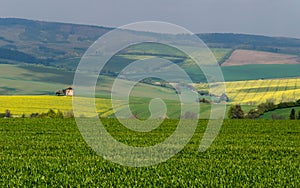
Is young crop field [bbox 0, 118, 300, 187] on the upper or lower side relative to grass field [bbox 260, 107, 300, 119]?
upper

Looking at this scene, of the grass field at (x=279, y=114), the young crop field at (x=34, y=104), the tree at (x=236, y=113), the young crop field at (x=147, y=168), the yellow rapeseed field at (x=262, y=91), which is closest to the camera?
the young crop field at (x=147, y=168)

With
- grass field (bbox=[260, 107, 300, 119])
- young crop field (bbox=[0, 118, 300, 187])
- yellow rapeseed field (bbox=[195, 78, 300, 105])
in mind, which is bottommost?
yellow rapeseed field (bbox=[195, 78, 300, 105])

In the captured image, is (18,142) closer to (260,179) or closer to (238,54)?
(260,179)

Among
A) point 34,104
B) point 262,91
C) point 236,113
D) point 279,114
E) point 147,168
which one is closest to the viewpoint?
point 147,168

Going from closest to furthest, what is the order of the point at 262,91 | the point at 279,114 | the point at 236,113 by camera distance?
the point at 279,114 → the point at 236,113 → the point at 262,91

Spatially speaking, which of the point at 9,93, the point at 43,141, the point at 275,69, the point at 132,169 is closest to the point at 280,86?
the point at 275,69

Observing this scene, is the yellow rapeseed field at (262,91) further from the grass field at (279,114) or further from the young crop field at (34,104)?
the young crop field at (34,104)

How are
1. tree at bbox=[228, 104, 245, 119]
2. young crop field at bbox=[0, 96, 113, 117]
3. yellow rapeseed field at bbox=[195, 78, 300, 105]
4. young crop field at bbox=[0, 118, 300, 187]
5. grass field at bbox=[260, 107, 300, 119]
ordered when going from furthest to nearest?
yellow rapeseed field at bbox=[195, 78, 300, 105], young crop field at bbox=[0, 96, 113, 117], tree at bbox=[228, 104, 245, 119], grass field at bbox=[260, 107, 300, 119], young crop field at bbox=[0, 118, 300, 187]

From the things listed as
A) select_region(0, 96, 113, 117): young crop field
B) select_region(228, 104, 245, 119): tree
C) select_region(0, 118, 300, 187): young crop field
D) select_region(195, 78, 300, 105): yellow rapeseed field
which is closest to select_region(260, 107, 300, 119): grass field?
select_region(228, 104, 245, 119): tree

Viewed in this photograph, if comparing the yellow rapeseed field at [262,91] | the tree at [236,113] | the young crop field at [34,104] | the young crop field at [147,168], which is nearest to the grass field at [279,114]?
the tree at [236,113]

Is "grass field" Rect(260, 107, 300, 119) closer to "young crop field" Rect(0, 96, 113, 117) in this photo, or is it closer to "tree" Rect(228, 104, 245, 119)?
"tree" Rect(228, 104, 245, 119)

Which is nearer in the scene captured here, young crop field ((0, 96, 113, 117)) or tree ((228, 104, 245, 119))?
tree ((228, 104, 245, 119))

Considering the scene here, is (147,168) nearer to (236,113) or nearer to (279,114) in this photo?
(236,113)

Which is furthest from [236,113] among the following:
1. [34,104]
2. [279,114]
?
[34,104]
